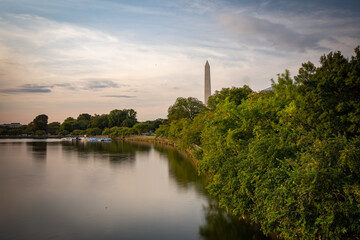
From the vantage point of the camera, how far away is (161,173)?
2816 centimetres

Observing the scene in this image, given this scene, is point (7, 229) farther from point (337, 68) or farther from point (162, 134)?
point (162, 134)

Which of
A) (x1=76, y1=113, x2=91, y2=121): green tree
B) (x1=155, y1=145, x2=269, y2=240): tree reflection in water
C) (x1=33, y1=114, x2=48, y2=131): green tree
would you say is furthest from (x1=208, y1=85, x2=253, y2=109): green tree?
(x1=33, y1=114, x2=48, y2=131): green tree

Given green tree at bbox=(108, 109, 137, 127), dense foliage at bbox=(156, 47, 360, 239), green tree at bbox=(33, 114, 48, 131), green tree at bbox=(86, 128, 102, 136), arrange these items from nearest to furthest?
dense foliage at bbox=(156, 47, 360, 239) < green tree at bbox=(86, 128, 102, 136) < green tree at bbox=(108, 109, 137, 127) < green tree at bbox=(33, 114, 48, 131)

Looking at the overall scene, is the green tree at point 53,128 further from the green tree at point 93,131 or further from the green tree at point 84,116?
the green tree at point 93,131

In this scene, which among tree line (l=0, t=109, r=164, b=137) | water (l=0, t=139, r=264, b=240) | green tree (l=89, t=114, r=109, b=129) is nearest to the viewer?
water (l=0, t=139, r=264, b=240)

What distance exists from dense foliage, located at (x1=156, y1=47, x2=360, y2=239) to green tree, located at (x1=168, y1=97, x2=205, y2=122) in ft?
161

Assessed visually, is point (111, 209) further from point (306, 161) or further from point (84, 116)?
point (84, 116)

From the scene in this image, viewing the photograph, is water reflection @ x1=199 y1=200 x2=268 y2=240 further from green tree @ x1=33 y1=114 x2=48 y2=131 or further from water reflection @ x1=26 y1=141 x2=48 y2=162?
green tree @ x1=33 y1=114 x2=48 y2=131

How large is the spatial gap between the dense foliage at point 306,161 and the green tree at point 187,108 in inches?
1937

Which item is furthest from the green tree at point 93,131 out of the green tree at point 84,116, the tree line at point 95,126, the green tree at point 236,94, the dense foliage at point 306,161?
the dense foliage at point 306,161

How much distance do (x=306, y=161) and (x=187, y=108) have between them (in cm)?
5732

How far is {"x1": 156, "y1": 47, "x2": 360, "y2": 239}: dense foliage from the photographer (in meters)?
7.66

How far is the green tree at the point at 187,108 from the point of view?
64438 mm

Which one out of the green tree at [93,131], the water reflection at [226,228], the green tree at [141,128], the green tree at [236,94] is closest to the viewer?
the water reflection at [226,228]
